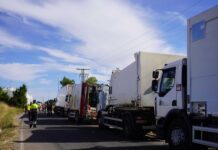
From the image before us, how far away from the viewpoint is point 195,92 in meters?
12.6

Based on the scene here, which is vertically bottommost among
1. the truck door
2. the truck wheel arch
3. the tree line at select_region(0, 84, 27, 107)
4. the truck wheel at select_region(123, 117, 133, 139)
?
the truck wheel at select_region(123, 117, 133, 139)

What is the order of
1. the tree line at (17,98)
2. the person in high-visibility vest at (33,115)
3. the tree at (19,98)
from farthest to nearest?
the tree at (19,98) → the tree line at (17,98) → the person in high-visibility vest at (33,115)

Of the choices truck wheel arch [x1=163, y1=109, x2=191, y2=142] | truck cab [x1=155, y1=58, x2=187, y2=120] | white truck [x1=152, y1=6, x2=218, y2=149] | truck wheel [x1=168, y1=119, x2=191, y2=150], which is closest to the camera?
white truck [x1=152, y1=6, x2=218, y2=149]

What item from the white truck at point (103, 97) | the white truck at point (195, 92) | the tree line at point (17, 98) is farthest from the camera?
the tree line at point (17, 98)

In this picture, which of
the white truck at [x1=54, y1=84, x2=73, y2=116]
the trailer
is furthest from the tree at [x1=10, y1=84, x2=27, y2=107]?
the trailer

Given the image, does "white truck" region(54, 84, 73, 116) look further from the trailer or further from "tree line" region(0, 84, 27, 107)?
"tree line" region(0, 84, 27, 107)

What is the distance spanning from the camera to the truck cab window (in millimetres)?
14414

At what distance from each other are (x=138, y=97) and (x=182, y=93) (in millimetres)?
5696

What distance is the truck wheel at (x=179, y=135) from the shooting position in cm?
1279

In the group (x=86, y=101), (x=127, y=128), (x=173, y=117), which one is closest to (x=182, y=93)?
(x=173, y=117)

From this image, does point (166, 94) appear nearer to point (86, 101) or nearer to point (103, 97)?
point (103, 97)

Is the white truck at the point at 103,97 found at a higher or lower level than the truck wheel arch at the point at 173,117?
higher

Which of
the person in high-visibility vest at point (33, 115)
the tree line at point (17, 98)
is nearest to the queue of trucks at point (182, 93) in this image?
the person in high-visibility vest at point (33, 115)

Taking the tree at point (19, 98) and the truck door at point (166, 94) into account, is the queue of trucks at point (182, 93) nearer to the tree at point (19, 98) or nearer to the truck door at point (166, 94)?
the truck door at point (166, 94)
